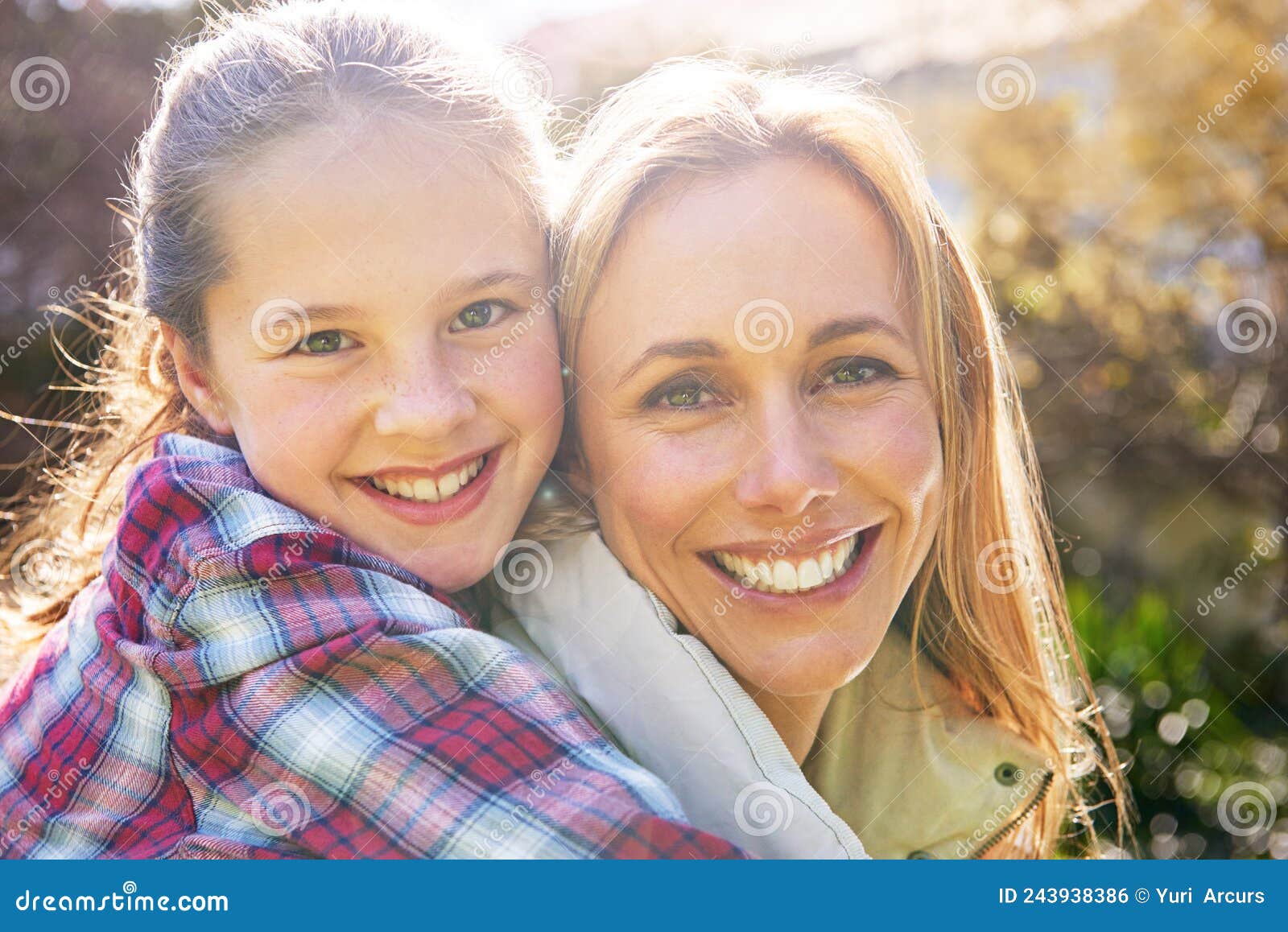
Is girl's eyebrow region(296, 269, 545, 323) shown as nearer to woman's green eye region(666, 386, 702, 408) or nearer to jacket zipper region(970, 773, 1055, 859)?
woman's green eye region(666, 386, 702, 408)

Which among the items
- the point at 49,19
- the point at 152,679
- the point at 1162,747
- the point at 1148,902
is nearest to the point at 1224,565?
the point at 1162,747

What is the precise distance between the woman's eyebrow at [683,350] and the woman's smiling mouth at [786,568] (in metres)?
0.35

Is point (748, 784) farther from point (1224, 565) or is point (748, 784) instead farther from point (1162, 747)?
point (1224, 565)

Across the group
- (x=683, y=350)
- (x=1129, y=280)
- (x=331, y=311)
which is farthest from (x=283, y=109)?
(x=1129, y=280)

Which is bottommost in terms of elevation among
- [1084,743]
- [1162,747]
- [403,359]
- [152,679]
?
[1162,747]

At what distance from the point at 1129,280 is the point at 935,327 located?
1.92 meters

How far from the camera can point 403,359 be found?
186 centimetres

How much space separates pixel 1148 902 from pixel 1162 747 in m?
1.34

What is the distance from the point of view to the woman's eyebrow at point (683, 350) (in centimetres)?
192

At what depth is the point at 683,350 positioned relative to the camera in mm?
1925

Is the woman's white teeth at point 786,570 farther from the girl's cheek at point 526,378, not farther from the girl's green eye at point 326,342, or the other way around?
the girl's green eye at point 326,342

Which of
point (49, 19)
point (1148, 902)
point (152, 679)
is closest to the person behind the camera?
point (152, 679)

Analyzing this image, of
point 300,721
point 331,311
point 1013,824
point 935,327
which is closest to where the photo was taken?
point 300,721

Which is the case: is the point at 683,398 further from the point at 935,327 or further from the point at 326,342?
the point at 326,342
